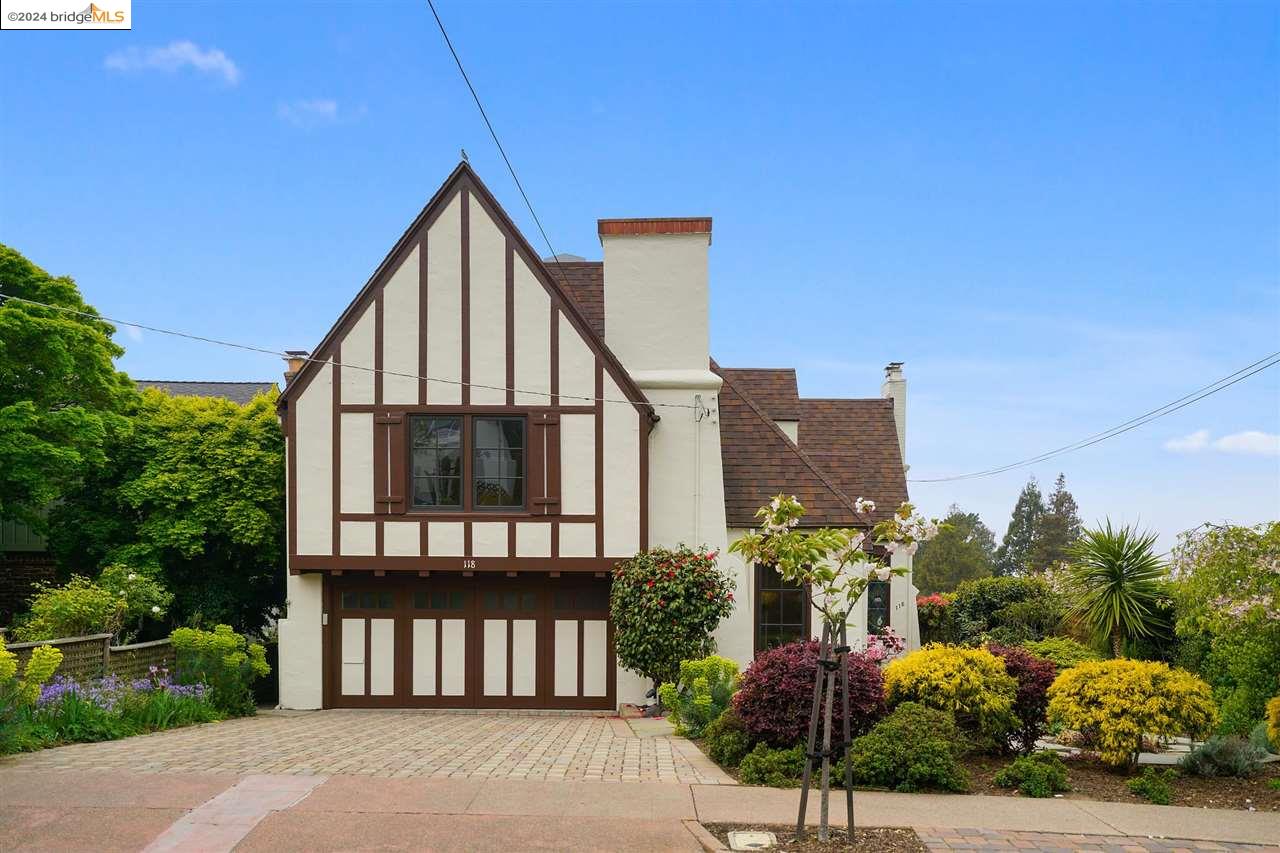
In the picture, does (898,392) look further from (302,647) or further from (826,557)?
(826,557)

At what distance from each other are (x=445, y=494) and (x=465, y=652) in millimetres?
2792

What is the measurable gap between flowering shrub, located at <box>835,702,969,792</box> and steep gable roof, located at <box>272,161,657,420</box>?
8127mm

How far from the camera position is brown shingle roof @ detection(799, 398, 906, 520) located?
2130cm

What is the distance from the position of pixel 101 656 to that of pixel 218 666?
6.69 ft

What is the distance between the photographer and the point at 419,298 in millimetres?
16938

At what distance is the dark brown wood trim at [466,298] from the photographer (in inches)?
663

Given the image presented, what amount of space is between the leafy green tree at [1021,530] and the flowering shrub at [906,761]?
5770 cm

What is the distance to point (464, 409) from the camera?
55.2ft

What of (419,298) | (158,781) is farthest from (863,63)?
(158,781)

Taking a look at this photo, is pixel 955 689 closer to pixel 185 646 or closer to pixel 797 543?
pixel 797 543

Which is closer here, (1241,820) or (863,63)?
(1241,820)

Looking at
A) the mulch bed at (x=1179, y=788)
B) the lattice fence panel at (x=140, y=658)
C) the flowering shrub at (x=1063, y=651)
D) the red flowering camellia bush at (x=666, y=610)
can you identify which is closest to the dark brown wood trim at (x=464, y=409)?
the red flowering camellia bush at (x=666, y=610)

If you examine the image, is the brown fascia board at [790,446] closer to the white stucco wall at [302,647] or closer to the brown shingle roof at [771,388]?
the brown shingle roof at [771,388]

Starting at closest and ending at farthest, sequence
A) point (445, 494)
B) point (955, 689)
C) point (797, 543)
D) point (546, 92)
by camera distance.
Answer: point (797, 543) → point (955, 689) → point (546, 92) → point (445, 494)
